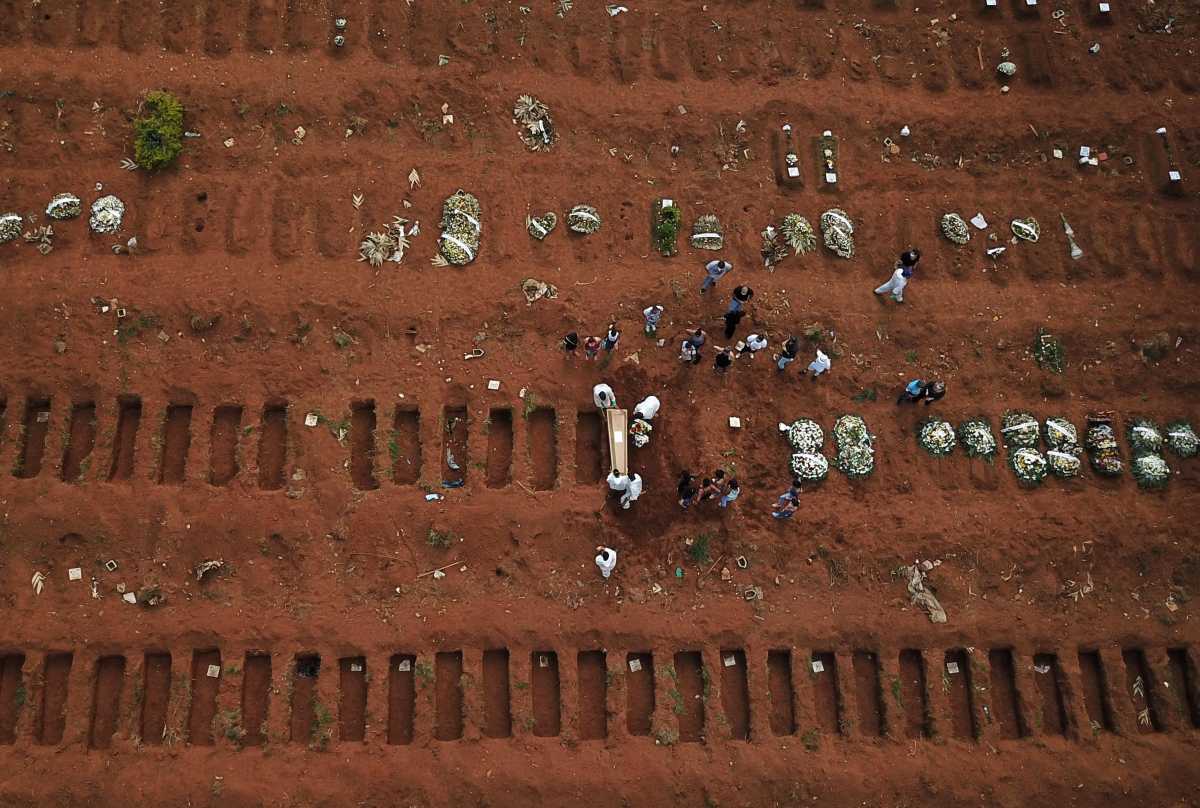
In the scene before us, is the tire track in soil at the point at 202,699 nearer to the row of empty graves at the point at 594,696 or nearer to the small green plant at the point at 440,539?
the row of empty graves at the point at 594,696

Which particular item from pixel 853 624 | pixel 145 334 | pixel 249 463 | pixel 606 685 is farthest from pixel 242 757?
pixel 853 624

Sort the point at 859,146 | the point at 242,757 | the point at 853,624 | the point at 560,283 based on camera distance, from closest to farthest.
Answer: the point at 242,757 < the point at 853,624 < the point at 560,283 < the point at 859,146

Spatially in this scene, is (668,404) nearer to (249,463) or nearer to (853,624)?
(853,624)

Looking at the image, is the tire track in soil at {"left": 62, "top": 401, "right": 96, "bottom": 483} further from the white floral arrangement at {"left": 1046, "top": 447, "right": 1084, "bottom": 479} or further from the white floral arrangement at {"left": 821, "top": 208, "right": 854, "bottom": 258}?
the white floral arrangement at {"left": 1046, "top": 447, "right": 1084, "bottom": 479}

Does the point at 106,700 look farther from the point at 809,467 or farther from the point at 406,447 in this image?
the point at 809,467

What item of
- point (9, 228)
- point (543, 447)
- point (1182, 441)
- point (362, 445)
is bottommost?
point (1182, 441)

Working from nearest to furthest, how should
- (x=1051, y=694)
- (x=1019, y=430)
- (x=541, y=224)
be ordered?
(x=1051, y=694), (x=1019, y=430), (x=541, y=224)

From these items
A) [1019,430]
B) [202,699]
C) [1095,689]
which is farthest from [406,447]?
[1095,689]
